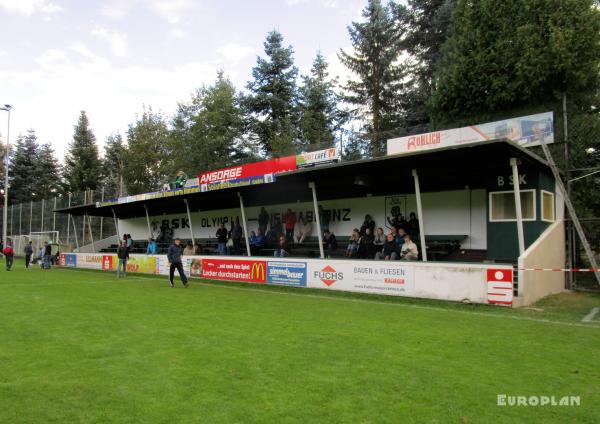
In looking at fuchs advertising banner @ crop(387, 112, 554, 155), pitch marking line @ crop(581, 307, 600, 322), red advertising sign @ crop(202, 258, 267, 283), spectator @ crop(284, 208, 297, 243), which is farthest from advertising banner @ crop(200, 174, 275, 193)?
pitch marking line @ crop(581, 307, 600, 322)

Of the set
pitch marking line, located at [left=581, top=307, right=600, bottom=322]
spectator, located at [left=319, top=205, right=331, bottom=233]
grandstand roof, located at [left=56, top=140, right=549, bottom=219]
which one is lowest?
pitch marking line, located at [left=581, top=307, right=600, bottom=322]

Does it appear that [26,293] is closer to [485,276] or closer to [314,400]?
[314,400]

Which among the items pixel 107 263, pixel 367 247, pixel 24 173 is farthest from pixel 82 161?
pixel 367 247

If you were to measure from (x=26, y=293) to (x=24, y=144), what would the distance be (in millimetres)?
57626

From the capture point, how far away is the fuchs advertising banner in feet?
52.1

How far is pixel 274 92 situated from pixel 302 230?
2062cm

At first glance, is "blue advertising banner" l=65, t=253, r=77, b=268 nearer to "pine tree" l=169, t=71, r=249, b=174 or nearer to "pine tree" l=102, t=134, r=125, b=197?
"pine tree" l=169, t=71, r=249, b=174

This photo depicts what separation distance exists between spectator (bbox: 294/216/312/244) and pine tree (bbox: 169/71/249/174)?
18.5 meters

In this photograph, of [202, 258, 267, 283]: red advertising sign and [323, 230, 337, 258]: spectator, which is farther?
[323, 230, 337, 258]: spectator

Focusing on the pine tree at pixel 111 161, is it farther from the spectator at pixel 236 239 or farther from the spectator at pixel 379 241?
the spectator at pixel 379 241

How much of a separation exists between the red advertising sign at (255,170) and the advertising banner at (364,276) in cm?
508

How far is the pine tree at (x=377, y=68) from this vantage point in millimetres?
35000

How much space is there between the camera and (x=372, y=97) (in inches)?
1421

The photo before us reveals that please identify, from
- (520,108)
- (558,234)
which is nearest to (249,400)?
(558,234)
